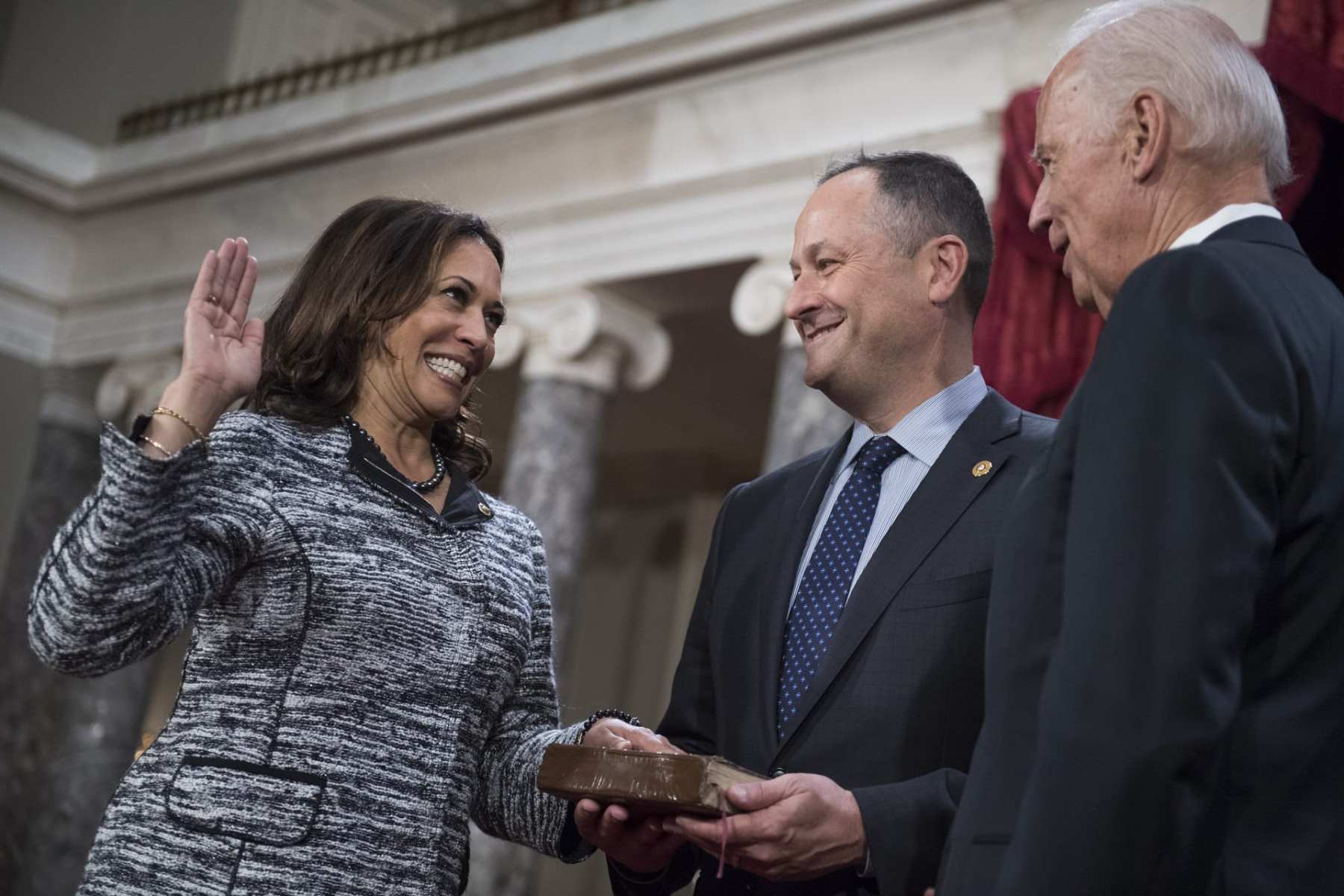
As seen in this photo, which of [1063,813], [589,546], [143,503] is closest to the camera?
[1063,813]

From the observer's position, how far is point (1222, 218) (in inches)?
70.8

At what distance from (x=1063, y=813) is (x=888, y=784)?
69cm

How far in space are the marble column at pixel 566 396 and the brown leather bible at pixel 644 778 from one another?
5.99 m

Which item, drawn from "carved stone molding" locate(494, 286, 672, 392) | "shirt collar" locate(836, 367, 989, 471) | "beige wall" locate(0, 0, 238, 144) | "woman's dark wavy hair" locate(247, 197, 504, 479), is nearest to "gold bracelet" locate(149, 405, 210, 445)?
"woman's dark wavy hair" locate(247, 197, 504, 479)

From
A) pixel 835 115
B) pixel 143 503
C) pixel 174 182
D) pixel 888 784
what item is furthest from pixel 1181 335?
pixel 174 182

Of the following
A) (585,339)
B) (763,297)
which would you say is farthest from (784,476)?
(585,339)

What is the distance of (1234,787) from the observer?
5.28 feet

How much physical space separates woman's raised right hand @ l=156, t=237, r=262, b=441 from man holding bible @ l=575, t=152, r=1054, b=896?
82 centimetres

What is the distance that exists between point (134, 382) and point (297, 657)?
9.25 m

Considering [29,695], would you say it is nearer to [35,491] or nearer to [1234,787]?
[35,491]

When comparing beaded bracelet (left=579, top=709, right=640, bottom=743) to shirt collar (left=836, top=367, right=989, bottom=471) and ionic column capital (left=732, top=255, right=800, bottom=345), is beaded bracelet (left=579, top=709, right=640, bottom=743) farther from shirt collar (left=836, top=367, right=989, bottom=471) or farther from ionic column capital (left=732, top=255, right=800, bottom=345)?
ionic column capital (left=732, top=255, right=800, bottom=345)

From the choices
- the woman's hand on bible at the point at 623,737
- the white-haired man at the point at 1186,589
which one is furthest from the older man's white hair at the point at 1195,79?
the woman's hand on bible at the point at 623,737

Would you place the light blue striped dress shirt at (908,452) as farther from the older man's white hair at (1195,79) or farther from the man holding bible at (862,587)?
the older man's white hair at (1195,79)

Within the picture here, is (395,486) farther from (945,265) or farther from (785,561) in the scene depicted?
(945,265)
